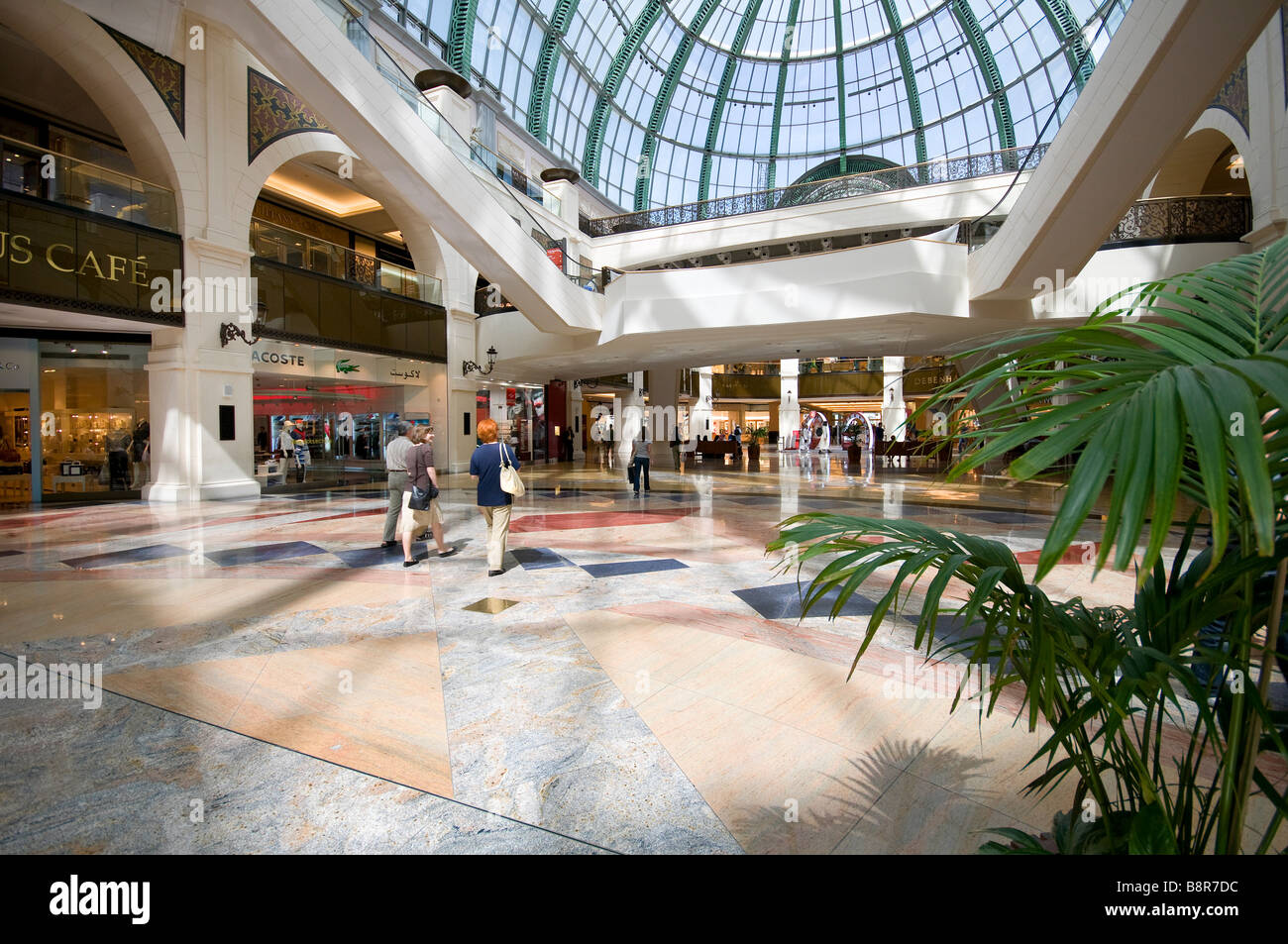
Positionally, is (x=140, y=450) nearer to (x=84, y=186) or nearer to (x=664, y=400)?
(x=84, y=186)

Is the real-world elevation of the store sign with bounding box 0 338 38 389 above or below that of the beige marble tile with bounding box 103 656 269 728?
above

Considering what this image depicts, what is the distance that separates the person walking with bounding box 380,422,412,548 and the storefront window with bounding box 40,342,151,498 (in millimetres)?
9077

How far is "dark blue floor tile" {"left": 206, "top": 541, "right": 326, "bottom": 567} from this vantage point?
6969 mm

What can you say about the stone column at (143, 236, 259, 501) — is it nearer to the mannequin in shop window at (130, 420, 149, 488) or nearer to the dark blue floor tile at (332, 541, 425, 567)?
the mannequin in shop window at (130, 420, 149, 488)

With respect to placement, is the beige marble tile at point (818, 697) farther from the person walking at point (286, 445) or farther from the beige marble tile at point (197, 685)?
the person walking at point (286, 445)

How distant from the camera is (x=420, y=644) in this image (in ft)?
14.0

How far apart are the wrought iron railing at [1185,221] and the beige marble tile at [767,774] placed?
14.3 metres

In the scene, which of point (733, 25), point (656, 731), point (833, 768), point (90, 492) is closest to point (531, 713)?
point (656, 731)

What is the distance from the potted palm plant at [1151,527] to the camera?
2.65 feet

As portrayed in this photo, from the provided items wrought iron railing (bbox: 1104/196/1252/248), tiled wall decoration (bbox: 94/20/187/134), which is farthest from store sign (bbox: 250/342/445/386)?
wrought iron railing (bbox: 1104/196/1252/248)

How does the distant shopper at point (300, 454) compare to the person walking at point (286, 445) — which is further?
the distant shopper at point (300, 454)

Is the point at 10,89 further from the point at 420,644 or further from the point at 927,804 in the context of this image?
the point at 927,804

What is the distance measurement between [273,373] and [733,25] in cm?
3281

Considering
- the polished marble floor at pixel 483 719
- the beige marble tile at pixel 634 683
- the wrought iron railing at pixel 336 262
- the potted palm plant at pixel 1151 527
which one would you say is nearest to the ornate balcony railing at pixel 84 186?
the wrought iron railing at pixel 336 262
